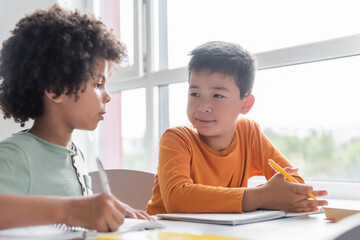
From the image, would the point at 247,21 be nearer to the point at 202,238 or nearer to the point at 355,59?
the point at 355,59

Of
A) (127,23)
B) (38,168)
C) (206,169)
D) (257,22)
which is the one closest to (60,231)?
(38,168)

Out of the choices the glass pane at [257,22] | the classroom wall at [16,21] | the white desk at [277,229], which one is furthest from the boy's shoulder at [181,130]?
the classroom wall at [16,21]

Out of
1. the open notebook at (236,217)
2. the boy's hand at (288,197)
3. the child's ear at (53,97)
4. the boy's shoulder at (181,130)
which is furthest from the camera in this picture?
the boy's shoulder at (181,130)

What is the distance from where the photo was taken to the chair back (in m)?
1.39

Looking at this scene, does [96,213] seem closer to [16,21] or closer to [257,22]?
[257,22]

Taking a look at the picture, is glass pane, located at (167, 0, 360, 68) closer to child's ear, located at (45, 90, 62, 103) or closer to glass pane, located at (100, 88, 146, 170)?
glass pane, located at (100, 88, 146, 170)

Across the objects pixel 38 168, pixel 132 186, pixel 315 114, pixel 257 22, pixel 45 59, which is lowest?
pixel 132 186

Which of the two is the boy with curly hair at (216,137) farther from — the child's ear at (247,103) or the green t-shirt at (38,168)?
the green t-shirt at (38,168)

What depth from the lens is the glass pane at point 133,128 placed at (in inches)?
81.0

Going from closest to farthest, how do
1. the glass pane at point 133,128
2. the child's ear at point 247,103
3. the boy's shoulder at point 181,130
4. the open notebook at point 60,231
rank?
the open notebook at point 60,231 → the boy's shoulder at point 181,130 → the child's ear at point 247,103 → the glass pane at point 133,128

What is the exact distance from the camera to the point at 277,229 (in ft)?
2.23

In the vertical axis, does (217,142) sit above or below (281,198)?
above

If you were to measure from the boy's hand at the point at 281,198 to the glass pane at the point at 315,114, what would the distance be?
57 cm

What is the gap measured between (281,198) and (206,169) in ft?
0.90
